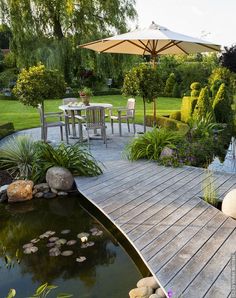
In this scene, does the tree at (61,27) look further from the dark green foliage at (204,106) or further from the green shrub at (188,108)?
the dark green foliage at (204,106)

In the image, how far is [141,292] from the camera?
2965mm

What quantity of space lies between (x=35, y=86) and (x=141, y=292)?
17.1ft

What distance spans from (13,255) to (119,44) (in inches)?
257

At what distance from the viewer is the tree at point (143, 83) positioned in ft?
25.9

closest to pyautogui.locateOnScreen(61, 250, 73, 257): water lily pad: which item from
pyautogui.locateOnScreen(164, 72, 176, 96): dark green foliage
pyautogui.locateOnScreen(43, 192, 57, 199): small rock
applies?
pyautogui.locateOnScreen(43, 192, 57, 199): small rock

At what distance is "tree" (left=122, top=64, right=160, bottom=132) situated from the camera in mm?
7906

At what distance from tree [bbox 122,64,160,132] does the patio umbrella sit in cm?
80

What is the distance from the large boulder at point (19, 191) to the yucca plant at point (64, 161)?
1.19 ft

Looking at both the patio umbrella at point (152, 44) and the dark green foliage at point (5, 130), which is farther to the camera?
the dark green foliage at point (5, 130)

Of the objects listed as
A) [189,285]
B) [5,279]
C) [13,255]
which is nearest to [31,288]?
[5,279]

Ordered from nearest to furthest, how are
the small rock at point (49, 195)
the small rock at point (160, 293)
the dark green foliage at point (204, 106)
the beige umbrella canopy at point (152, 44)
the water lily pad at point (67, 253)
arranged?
the small rock at point (160, 293)
the water lily pad at point (67, 253)
the small rock at point (49, 195)
the beige umbrella canopy at point (152, 44)
the dark green foliage at point (204, 106)

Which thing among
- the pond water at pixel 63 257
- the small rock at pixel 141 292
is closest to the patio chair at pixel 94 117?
the pond water at pixel 63 257

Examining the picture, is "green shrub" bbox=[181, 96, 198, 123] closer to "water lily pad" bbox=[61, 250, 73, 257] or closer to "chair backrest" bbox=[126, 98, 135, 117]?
"chair backrest" bbox=[126, 98, 135, 117]

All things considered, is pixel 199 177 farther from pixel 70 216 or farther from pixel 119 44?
pixel 119 44
